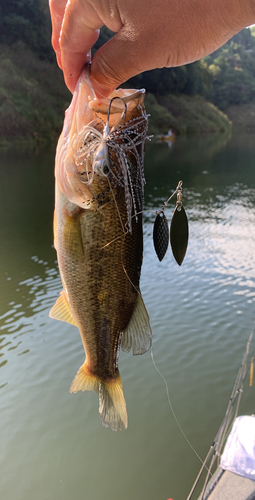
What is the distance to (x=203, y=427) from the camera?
18.2 feet

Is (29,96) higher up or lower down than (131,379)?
higher up

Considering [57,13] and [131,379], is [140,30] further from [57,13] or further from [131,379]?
[131,379]

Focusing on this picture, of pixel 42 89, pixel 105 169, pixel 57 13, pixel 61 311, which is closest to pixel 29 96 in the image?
pixel 42 89

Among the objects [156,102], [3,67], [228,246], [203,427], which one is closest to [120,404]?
[203,427]

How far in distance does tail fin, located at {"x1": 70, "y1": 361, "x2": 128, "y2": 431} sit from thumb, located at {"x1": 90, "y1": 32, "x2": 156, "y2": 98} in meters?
1.46

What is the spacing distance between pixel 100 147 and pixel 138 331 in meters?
0.91

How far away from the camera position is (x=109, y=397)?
1.95 m

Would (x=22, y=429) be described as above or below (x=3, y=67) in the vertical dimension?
below

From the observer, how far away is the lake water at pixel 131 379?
4.91m

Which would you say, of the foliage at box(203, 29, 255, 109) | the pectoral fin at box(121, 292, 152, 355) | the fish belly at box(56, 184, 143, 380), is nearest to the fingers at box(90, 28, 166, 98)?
the fish belly at box(56, 184, 143, 380)

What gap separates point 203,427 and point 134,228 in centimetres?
486

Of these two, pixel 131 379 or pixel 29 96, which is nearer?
pixel 131 379

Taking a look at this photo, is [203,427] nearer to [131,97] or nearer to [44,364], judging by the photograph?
[44,364]

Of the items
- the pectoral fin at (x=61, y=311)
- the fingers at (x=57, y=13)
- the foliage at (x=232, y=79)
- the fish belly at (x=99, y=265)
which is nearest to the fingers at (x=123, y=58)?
the fingers at (x=57, y=13)
